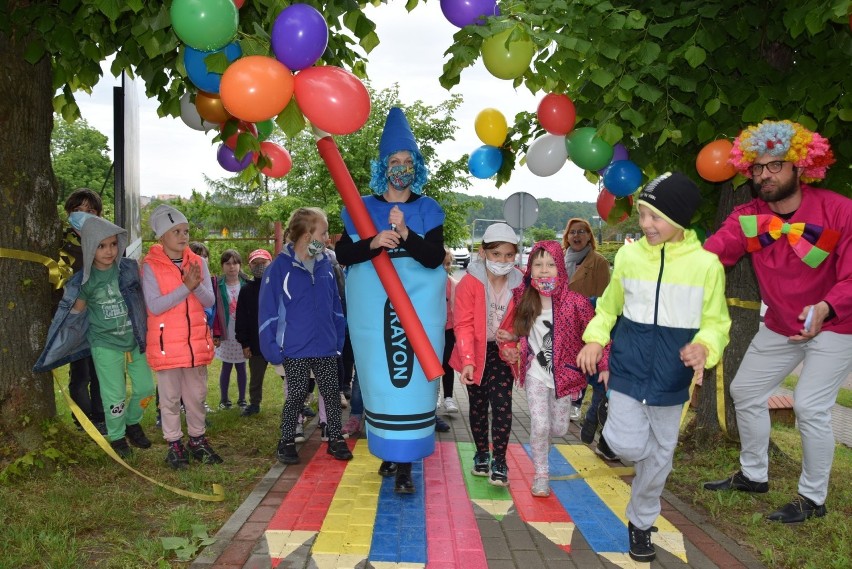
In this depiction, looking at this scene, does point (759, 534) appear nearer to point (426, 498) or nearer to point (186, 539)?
point (426, 498)

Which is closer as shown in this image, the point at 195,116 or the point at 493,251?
the point at 493,251

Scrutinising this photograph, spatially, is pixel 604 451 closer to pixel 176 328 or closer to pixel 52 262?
pixel 176 328

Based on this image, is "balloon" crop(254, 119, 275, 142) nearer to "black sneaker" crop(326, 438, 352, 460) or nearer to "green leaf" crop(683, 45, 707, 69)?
"black sneaker" crop(326, 438, 352, 460)

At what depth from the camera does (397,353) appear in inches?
177

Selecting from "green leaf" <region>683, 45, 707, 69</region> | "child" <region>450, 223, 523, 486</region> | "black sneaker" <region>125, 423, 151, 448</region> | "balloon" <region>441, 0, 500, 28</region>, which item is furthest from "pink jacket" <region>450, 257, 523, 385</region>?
"black sneaker" <region>125, 423, 151, 448</region>

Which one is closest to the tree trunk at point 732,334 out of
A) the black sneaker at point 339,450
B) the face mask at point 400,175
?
the face mask at point 400,175

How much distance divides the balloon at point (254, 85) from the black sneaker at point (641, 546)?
3.04m

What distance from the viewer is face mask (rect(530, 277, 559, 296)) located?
445cm

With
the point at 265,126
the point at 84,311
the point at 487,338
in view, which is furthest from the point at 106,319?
the point at 487,338

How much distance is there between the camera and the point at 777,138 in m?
4.06

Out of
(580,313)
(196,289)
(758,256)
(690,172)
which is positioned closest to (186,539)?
(196,289)

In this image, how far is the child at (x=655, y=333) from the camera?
3.44 m

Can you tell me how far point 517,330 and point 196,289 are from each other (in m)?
2.45

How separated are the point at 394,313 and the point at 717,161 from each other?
2513 millimetres
